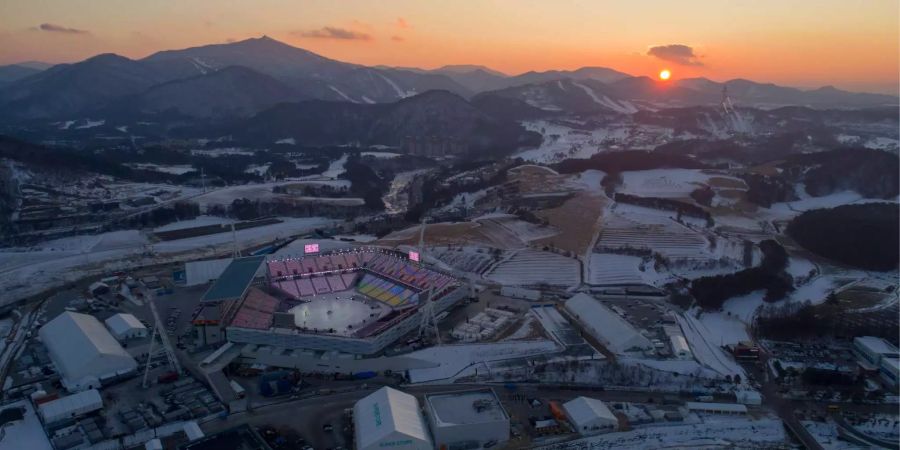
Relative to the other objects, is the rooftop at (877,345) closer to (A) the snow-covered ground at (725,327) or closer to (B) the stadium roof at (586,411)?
(A) the snow-covered ground at (725,327)

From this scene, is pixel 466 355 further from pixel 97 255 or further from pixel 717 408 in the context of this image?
pixel 97 255

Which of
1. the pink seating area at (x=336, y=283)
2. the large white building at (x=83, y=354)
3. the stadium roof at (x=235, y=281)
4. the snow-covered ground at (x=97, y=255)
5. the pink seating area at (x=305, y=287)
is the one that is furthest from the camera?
the snow-covered ground at (x=97, y=255)

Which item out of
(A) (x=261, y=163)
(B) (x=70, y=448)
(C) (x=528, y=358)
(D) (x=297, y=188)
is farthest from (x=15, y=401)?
(A) (x=261, y=163)

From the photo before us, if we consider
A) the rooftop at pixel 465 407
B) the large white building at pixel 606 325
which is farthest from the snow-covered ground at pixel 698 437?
the large white building at pixel 606 325

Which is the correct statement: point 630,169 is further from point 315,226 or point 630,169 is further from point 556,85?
point 556,85

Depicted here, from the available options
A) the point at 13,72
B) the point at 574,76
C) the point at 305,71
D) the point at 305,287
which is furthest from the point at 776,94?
the point at 13,72
